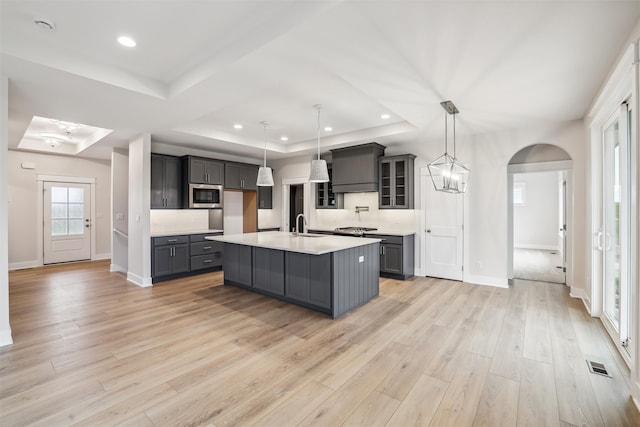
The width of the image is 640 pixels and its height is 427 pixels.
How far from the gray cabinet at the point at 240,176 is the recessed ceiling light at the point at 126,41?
155 inches

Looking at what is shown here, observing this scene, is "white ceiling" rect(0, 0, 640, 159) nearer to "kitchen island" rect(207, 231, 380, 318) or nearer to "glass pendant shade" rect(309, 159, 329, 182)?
"glass pendant shade" rect(309, 159, 329, 182)

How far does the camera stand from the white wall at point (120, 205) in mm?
6199

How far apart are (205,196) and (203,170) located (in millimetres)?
545

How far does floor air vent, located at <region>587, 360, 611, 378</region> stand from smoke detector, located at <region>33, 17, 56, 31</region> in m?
5.14

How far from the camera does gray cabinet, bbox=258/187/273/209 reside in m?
7.56

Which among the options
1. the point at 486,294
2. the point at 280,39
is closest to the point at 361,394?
the point at 280,39

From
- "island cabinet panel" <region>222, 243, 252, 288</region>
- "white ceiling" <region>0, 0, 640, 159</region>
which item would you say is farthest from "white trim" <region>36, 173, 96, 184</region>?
"island cabinet panel" <region>222, 243, 252, 288</region>

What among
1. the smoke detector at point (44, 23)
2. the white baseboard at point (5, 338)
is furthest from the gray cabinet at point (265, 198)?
the smoke detector at point (44, 23)

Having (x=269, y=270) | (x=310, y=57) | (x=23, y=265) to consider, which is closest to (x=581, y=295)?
(x=269, y=270)

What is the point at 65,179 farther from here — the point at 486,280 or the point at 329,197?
the point at 486,280

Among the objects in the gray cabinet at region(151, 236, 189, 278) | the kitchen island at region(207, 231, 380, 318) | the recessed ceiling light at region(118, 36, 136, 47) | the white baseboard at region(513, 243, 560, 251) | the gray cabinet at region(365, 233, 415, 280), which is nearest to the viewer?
the recessed ceiling light at region(118, 36, 136, 47)

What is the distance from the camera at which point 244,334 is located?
10.1ft

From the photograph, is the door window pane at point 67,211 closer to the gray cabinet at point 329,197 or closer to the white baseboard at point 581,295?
the gray cabinet at point 329,197

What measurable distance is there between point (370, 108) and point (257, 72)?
6.74 ft
